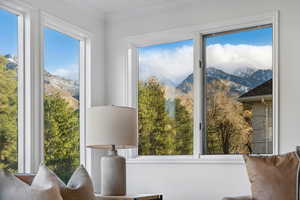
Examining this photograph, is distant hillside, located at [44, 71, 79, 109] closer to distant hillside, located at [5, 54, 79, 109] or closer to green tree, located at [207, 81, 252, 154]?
distant hillside, located at [5, 54, 79, 109]

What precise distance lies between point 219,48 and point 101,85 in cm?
127

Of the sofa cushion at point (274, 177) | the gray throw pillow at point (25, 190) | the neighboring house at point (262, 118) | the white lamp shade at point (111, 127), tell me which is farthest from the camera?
the neighboring house at point (262, 118)

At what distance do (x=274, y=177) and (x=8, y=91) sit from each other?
6.88 feet

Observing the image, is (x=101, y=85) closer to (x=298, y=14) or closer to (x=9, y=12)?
(x=9, y=12)

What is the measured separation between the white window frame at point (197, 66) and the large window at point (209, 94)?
1cm

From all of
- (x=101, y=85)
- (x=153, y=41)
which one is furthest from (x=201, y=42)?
(x=101, y=85)

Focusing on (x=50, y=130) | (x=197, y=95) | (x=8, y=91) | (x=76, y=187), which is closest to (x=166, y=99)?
(x=197, y=95)

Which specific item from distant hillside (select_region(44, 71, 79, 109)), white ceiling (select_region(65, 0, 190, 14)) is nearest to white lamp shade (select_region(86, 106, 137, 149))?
distant hillside (select_region(44, 71, 79, 109))

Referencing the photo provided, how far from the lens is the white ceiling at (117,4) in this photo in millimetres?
3898

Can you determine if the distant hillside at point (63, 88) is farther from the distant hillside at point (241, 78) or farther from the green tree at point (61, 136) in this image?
the distant hillside at point (241, 78)

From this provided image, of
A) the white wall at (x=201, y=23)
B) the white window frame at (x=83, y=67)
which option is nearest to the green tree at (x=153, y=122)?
the white wall at (x=201, y=23)

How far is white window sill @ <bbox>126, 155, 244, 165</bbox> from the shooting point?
3545 mm

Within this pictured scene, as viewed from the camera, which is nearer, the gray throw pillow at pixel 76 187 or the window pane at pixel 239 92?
the gray throw pillow at pixel 76 187

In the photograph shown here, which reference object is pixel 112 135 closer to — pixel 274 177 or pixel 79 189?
pixel 79 189
